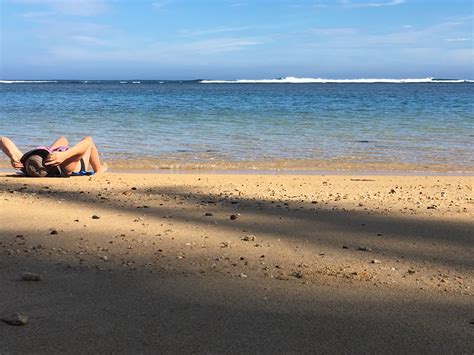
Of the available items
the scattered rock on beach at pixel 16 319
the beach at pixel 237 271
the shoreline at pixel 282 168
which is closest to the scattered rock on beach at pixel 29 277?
the beach at pixel 237 271

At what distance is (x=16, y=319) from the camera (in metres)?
3.02

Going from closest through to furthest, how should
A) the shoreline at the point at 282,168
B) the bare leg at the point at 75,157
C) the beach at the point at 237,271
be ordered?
the beach at the point at 237,271, the bare leg at the point at 75,157, the shoreline at the point at 282,168

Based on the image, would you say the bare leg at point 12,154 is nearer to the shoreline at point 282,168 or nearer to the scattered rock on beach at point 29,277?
the shoreline at point 282,168

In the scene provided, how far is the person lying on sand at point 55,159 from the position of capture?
8.66 metres

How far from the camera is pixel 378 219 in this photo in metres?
5.80

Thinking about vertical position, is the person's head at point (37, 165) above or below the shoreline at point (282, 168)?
above

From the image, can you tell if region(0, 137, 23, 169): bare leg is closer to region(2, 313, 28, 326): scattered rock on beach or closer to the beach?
the beach

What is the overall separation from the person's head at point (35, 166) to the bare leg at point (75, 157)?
0.16 metres

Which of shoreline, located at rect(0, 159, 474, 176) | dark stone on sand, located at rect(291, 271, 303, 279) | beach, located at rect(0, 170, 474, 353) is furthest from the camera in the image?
shoreline, located at rect(0, 159, 474, 176)

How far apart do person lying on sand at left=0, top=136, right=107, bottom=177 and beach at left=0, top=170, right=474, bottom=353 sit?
4.34 feet

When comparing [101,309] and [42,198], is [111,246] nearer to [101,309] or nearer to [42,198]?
[101,309]

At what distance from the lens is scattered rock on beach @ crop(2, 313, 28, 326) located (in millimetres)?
3012

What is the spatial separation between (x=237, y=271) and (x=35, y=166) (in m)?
5.49

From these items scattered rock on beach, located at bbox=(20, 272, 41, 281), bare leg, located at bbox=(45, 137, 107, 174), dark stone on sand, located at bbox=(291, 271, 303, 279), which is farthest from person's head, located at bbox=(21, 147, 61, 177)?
dark stone on sand, located at bbox=(291, 271, 303, 279)
